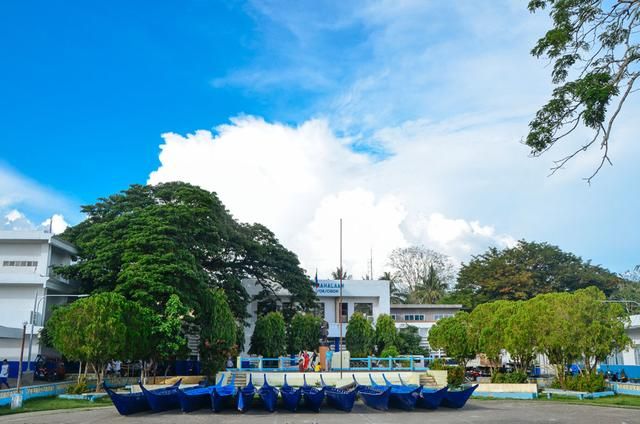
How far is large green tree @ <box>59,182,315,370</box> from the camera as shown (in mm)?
28781

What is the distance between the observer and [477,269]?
54.9 meters

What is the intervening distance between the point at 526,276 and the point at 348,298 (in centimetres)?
1823

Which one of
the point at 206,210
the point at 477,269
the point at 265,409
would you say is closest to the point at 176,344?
the point at 265,409

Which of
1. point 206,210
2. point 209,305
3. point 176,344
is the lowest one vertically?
point 176,344

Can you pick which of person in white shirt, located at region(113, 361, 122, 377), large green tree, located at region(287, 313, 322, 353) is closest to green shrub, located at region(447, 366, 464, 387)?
large green tree, located at region(287, 313, 322, 353)

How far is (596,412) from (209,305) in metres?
19.2

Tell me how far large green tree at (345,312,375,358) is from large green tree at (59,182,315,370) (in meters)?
4.71

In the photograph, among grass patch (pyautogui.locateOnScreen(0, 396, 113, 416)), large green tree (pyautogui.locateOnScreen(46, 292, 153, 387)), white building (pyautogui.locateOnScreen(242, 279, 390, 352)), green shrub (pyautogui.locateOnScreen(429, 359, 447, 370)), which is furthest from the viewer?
white building (pyautogui.locateOnScreen(242, 279, 390, 352))

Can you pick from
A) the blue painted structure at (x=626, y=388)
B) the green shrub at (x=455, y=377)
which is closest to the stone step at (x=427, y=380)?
the green shrub at (x=455, y=377)

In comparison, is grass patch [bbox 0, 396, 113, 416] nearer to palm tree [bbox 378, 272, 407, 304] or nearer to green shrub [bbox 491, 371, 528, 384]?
green shrub [bbox 491, 371, 528, 384]

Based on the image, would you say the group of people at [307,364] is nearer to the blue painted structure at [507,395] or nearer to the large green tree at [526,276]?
the blue painted structure at [507,395]

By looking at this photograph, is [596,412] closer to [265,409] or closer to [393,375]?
[393,375]

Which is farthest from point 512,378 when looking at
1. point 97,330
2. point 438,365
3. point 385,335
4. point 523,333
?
point 97,330

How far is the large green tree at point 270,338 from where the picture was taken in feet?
112
